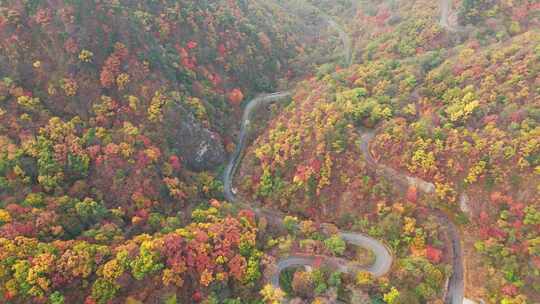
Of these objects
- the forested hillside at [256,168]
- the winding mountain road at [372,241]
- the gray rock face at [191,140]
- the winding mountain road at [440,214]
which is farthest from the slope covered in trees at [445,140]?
the gray rock face at [191,140]

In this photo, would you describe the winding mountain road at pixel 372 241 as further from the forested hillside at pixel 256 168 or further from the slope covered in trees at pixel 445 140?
the slope covered in trees at pixel 445 140

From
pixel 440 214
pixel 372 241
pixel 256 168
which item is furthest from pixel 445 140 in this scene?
pixel 256 168

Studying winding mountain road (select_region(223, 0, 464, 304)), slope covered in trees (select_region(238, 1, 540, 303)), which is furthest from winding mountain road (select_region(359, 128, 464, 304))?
slope covered in trees (select_region(238, 1, 540, 303))

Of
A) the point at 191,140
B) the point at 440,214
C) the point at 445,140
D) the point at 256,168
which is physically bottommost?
the point at 440,214

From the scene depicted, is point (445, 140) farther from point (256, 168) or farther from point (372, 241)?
point (256, 168)

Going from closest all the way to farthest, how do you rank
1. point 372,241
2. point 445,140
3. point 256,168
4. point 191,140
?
point 372,241, point 445,140, point 256,168, point 191,140

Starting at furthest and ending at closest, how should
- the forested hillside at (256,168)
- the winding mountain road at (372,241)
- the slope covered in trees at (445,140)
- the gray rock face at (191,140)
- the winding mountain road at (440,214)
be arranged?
the gray rock face at (191,140) → the winding mountain road at (372,241) → the slope covered in trees at (445,140) → the winding mountain road at (440,214) → the forested hillside at (256,168)

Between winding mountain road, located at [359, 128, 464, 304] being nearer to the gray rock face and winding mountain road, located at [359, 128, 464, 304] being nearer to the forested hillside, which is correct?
the forested hillside

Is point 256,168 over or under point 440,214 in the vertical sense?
over

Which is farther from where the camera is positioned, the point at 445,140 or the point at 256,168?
the point at 256,168

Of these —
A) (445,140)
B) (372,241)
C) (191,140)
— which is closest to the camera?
(372,241)
